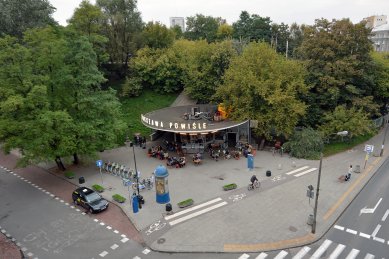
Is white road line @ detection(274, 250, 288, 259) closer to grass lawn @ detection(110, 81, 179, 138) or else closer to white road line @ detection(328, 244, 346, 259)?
white road line @ detection(328, 244, 346, 259)

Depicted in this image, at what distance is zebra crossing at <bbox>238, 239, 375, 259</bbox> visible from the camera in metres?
17.4

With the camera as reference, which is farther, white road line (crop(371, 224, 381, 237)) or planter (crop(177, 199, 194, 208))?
planter (crop(177, 199, 194, 208))

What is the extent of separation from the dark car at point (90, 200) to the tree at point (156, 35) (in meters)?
35.8

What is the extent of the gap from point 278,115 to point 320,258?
61.2 feet

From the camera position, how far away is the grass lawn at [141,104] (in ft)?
147

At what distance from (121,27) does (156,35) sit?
6.19 meters

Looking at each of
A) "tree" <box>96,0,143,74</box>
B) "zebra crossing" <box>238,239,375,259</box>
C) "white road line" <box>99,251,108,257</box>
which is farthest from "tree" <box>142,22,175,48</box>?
"zebra crossing" <box>238,239,375,259</box>

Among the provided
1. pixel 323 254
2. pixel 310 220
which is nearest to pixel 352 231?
pixel 310 220

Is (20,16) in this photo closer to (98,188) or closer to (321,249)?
(98,188)

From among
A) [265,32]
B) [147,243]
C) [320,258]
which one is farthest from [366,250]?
[265,32]

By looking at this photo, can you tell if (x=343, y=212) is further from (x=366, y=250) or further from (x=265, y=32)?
(x=265, y=32)

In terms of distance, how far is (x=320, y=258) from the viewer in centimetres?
1731

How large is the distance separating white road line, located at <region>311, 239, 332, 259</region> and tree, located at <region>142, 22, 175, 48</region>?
145 feet

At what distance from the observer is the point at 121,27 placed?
51281 mm
